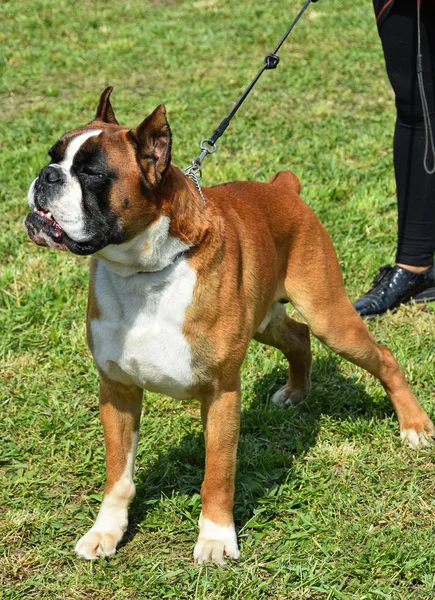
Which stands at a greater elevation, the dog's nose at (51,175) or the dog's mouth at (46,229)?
the dog's nose at (51,175)

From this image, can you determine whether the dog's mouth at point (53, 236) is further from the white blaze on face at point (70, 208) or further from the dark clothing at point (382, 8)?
the dark clothing at point (382, 8)

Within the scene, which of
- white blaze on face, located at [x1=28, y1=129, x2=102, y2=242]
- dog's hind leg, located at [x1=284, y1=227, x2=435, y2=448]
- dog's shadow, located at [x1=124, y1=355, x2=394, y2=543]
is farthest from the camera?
dog's hind leg, located at [x1=284, y1=227, x2=435, y2=448]

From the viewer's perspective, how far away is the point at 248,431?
4246mm

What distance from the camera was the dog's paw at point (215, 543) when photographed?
328cm

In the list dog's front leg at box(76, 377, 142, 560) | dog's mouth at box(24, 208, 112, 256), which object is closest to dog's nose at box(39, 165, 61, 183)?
dog's mouth at box(24, 208, 112, 256)

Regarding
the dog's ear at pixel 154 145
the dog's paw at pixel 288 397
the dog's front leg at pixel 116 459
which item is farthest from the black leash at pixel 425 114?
the dog's front leg at pixel 116 459

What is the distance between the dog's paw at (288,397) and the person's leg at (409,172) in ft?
3.01

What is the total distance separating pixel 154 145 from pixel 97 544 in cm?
155

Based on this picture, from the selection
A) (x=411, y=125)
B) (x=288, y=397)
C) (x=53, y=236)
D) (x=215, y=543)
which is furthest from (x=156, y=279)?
(x=411, y=125)

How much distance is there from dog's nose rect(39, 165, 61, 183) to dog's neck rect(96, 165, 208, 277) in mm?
298

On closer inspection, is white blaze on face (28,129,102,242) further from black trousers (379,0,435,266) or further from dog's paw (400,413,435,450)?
black trousers (379,0,435,266)

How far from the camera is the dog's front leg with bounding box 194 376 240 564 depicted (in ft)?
10.8

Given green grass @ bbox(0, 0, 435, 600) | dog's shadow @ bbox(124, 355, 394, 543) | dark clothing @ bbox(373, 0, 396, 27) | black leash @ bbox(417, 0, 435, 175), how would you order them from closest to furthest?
1. green grass @ bbox(0, 0, 435, 600)
2. dog's shadow @ bbox(124, 355, 394, 543)
3. black leash @ bbox(417, 0, 435, 175)
4. dark clothing @ bbox(373, 0, 396, 27)

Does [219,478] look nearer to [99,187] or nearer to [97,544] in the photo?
[97,544]
